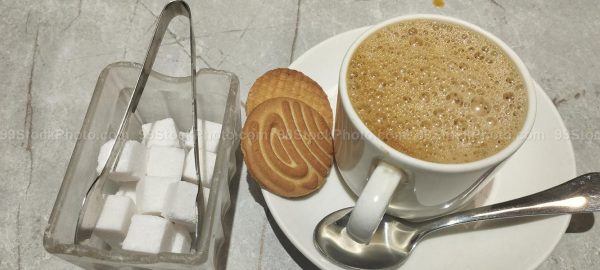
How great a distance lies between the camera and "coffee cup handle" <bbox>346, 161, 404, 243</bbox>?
579 millimetres

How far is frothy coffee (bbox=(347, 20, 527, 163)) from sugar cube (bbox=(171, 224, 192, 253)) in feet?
1.06

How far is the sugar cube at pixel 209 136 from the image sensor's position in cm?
79

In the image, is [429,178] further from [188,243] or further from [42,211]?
[42,211]

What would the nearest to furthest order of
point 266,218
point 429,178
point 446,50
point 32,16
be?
1. point 429,178
2. point 446,50
3. point 266,218
4. point 32,16

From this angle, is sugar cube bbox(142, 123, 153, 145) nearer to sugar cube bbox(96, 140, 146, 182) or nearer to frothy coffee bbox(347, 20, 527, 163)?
sugar cube bbox(96, 140, 146, 182)

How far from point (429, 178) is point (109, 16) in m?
0.81

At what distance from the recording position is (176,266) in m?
0.66

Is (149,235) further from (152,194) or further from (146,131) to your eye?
(146,131)

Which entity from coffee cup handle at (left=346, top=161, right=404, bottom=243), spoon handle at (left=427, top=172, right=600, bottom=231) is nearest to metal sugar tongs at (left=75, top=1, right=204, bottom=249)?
coffee cup handle at (left=346, top=161, right=404, bottom=243)

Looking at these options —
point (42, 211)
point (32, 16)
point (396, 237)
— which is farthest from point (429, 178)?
point (32, 16)

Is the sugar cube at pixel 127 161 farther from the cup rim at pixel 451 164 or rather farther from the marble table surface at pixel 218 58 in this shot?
the cup rim at pixel 451 164

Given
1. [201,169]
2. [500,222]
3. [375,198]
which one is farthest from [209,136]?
[500,222]

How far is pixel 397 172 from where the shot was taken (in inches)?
23.3

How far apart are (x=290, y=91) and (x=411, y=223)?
0.90 feet
